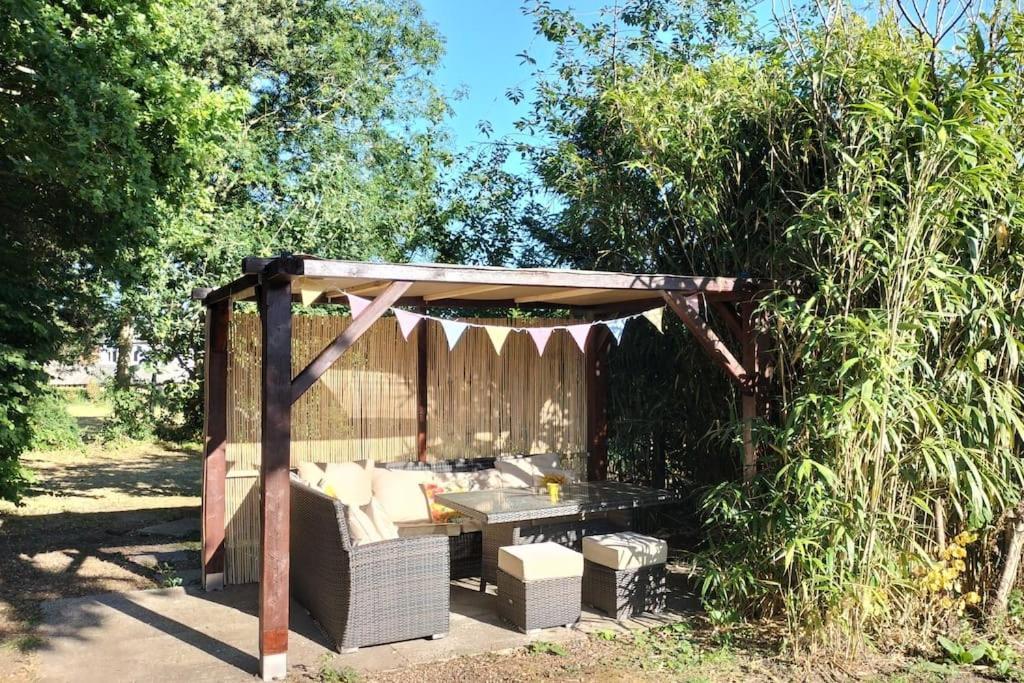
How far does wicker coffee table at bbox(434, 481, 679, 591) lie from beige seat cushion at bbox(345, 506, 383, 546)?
628 millimetres

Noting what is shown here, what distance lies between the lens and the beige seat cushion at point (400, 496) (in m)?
5.39

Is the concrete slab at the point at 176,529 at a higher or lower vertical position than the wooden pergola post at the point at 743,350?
lower

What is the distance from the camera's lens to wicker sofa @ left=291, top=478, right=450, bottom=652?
154 inches

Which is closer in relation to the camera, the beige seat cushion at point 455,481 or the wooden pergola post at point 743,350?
the wooden pergola post at point 743,350

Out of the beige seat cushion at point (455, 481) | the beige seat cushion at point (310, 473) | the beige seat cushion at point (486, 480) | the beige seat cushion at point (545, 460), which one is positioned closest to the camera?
the beige seat cushion at point (310, 473)

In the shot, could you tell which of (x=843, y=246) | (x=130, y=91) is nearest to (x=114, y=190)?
(x=130, y=91)

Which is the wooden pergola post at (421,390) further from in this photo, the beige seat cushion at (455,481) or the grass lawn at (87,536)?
the grass lawn at (87,536)

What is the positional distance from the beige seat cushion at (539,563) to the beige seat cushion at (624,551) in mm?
257

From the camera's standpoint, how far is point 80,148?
549 centimetres

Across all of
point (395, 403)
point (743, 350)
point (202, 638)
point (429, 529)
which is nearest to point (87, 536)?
point (395, 403)

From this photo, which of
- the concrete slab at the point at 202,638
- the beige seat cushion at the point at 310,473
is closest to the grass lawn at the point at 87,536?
the concrete slab at the point at 202,638

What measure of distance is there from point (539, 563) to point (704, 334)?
1655 mm

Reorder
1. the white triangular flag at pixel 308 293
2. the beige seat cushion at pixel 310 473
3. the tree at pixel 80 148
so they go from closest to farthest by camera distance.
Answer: the white triangular flag at pixel 308 293
the beige seat cushion at pixel 310 473
the tree at pixel 80 148

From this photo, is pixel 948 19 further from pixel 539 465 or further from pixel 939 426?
pixel 539 465
